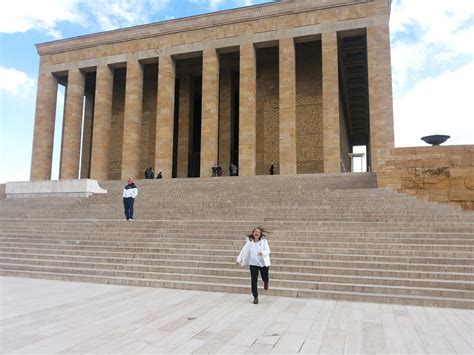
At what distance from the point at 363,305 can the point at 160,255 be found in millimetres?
4410

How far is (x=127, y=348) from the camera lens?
381cm

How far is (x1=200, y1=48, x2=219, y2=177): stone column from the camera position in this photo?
72.1 ft

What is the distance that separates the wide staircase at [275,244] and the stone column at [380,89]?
27.7 feet

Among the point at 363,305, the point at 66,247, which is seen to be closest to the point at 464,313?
the point at 363,305

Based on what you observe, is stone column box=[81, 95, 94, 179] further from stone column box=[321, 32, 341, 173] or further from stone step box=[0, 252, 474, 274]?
stone step box=[0, 252, 474, 274]

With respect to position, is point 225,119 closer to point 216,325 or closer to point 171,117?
point 171,117

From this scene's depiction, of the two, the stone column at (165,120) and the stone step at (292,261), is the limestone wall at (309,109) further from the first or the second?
the stone step at (292,261)

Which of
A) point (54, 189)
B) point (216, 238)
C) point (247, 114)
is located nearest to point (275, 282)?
point (216, 238)

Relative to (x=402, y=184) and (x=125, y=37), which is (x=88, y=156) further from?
(x=402, y=184)

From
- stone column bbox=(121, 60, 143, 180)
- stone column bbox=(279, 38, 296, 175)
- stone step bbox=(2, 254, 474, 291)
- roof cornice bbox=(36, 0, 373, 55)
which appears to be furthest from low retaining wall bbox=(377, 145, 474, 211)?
stone column bbox=(121, 60, 143, 180)

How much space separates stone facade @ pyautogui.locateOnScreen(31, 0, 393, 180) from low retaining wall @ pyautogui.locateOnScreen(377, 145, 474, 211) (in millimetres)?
6824

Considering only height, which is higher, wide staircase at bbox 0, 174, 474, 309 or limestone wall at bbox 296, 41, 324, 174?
limestone wall at bbox 296, 41, 324, 174

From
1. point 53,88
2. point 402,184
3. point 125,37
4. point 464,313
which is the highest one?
point 125,37

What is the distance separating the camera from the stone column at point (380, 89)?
19281mm
